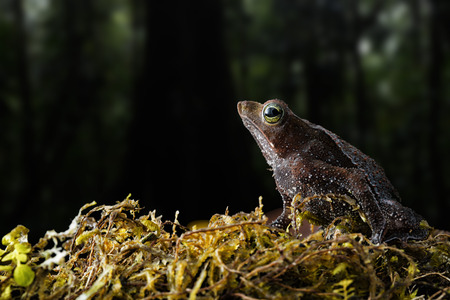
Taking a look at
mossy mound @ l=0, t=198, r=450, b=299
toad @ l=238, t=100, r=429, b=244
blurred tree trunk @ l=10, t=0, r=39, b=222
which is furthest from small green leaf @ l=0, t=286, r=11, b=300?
blurred tree trunk @ l=10, t=0, r=39, b=222

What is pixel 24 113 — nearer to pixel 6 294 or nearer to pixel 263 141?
pixel 263 141

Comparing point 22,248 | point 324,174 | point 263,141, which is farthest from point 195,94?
point 22,248

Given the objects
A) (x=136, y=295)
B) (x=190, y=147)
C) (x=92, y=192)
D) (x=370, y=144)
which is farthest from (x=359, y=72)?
(x=136, y=295)

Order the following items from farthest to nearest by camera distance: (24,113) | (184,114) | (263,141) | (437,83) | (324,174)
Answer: (437,83) → (24,113) → (184,114) → (263,141) → (324,174)

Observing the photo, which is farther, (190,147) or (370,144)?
(370,144)

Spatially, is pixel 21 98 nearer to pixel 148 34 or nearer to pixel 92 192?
pixel 92 192

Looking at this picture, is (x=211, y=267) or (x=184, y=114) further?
(x=184, y=114)
